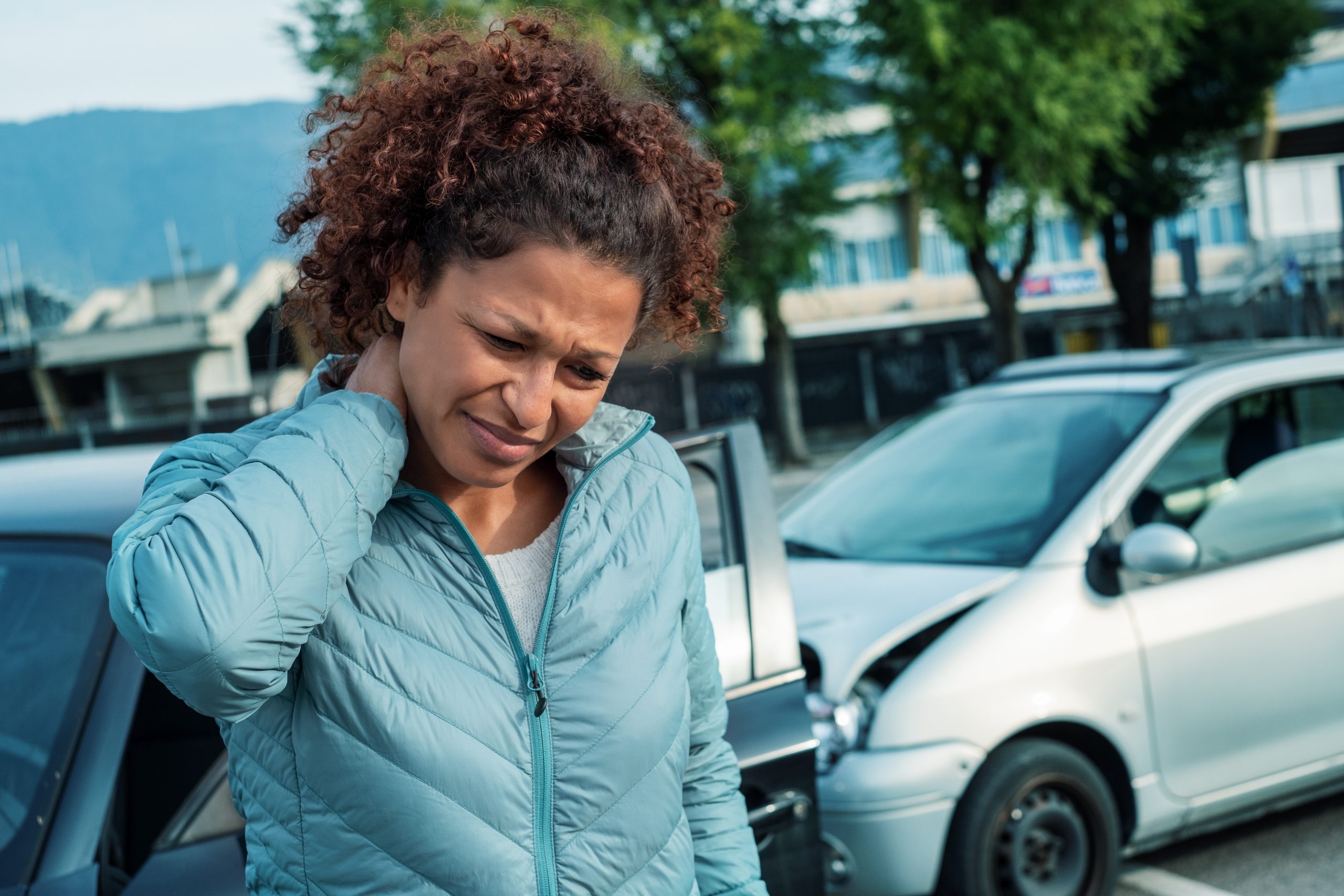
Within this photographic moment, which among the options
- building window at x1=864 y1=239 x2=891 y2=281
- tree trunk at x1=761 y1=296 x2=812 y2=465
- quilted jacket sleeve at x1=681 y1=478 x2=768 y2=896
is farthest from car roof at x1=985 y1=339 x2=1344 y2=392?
building window at x1=864 y1=239 x2=891 y2=281

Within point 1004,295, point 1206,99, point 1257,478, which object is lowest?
point 1257,478

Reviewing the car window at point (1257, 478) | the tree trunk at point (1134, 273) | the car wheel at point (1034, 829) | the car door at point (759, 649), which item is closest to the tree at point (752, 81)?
the tree trunk at point (1134, 273)

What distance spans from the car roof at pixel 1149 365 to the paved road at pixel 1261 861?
1.58 meters

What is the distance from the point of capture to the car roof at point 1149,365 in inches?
163

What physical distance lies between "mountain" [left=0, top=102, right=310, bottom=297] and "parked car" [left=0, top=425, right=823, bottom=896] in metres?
43.2

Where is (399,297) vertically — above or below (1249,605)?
above

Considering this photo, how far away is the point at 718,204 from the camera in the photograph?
65.5 inches

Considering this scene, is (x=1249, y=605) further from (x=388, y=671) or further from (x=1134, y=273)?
(x=1134, y=273)

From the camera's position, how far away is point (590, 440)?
158 centimetres

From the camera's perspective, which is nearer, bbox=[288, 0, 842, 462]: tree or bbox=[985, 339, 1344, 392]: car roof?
bbox=[985, 339, 1344, 392]: car roof

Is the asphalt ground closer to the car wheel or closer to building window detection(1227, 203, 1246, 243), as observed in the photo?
the car wheel

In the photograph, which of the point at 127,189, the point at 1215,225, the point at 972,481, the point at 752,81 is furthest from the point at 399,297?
the point at 127,189

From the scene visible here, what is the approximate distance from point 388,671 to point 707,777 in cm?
53

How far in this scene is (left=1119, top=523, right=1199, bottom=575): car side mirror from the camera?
350 centimetres
